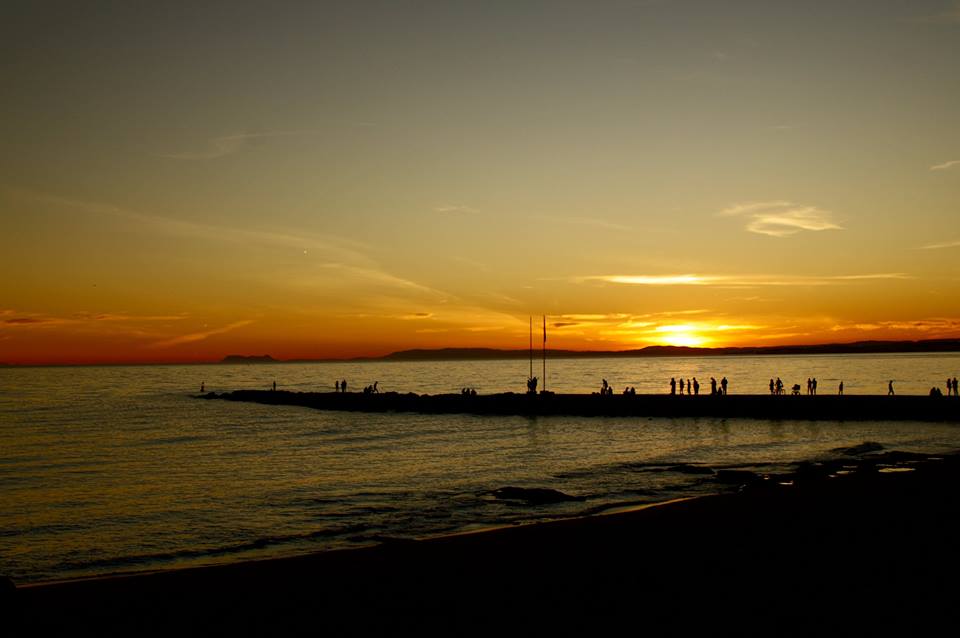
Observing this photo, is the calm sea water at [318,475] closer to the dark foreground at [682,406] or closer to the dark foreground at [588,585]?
the dark foreground at [682,406]

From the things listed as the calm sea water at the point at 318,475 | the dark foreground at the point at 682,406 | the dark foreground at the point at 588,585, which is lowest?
the calm sea water at the point at 318,475

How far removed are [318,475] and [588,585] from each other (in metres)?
22.2

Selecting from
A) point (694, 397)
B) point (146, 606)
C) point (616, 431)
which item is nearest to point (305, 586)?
point (146, 606)

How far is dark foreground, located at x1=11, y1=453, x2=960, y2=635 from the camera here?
31.2 feet

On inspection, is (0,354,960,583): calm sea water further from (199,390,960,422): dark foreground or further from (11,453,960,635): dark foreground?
(11,453,960,635): dark foreground

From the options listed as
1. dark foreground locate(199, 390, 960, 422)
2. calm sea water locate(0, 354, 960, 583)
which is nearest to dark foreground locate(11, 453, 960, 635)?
calm sea water locate(0, 354, 960, 583)

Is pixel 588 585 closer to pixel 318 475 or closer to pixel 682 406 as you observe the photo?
pixel 318 475

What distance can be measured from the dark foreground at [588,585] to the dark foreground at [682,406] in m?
38.9

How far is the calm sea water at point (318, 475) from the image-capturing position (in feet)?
62.7

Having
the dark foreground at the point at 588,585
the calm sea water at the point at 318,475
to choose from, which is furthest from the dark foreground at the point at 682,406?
the dark foreground at the point at 588,585

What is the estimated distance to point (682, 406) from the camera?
2352 inches

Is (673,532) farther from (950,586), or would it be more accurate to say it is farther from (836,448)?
(836,448)

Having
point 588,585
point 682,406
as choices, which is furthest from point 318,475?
point 682,406

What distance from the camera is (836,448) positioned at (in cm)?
3581
